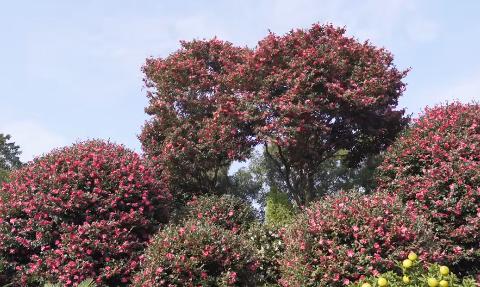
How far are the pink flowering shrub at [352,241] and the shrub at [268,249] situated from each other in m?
1.09

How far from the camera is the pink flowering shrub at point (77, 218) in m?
10.3

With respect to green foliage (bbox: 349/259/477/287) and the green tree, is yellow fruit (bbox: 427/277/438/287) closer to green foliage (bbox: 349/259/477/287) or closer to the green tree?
green foliage (bbox: 349/259/477/287)

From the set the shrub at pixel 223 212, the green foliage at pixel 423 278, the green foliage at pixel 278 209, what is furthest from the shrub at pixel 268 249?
the green foliage at pixel 423 278

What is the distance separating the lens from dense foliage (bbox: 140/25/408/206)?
14375mm

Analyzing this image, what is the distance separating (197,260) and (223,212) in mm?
4270

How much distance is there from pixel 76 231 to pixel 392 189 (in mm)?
7067

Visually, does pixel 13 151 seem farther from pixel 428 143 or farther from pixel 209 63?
pixel 428 143

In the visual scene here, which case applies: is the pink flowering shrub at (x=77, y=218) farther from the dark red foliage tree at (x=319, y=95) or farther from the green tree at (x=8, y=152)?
the green tree at (x=8, y=152)

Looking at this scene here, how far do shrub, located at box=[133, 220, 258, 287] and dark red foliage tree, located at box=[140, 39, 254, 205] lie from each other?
556cm

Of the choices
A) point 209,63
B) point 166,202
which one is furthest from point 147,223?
point 209,63

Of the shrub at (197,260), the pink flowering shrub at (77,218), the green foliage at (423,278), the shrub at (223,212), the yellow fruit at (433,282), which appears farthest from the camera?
Answer: the shrub at (223,212)

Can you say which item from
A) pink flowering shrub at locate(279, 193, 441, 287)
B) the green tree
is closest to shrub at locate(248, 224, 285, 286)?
pink flowering shrub at locate(279, 193, 441, 287)

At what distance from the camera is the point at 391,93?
15.7 metres

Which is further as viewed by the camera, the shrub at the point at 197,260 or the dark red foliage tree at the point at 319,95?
the dark red foliage tree at the point at 319,95
